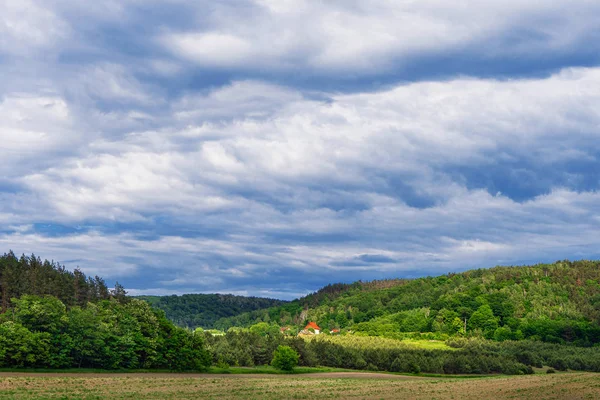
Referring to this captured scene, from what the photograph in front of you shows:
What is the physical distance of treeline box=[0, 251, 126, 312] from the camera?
146000 millimetres

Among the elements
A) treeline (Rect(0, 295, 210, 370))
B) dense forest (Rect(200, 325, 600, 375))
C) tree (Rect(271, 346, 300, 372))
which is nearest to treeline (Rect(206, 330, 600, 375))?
dense forest (Rect(200, 325, 600, 375))

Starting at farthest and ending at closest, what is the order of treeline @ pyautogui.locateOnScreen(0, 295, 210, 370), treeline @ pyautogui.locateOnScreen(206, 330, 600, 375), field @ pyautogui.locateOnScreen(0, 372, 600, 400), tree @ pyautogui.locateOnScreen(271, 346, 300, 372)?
treeline @ pyautogui.locateOnScreen(206, 330, 600, 375) < tree @ pyautogui.locateOnScreen(271, 346, 300, 372) < treeline @ pyautogui.locateOnScreen(0, 295, 210, 370) < field @ pyautogui.locateOnScreen(0, 372, 600, 400)

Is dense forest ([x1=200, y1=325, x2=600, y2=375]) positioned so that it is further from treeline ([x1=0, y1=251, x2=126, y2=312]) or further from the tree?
treeline ([x1=0, y1=251, x2=126, y2=312])

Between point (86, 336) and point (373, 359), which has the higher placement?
point (86, 336)

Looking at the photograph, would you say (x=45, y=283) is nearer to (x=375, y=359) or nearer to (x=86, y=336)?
(x=86, y=336)

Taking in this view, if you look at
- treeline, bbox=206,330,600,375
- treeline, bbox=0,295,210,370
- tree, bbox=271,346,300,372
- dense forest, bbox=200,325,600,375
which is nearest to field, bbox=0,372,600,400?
treeline, bbox=0,295,210,370

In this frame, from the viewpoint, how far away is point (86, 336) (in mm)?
116312

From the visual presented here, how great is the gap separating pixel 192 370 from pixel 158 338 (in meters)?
9.16

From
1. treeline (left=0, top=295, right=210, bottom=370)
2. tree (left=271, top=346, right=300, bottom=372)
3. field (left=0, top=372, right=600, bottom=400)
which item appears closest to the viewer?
field (left=0, top=372, right=600, bottom=400)

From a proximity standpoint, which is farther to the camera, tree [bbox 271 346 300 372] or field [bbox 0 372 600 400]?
tree [bbox 271 346 300 372]

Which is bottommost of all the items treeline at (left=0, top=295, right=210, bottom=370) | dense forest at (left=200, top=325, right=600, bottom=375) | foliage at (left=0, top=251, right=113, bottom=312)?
dense forest at (left=200, top=325, right=600, bottom=375)

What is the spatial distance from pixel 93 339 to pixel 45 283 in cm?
3881

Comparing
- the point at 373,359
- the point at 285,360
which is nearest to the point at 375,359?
the point at 373,359

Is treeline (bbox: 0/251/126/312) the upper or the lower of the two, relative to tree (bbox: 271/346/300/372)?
upper
